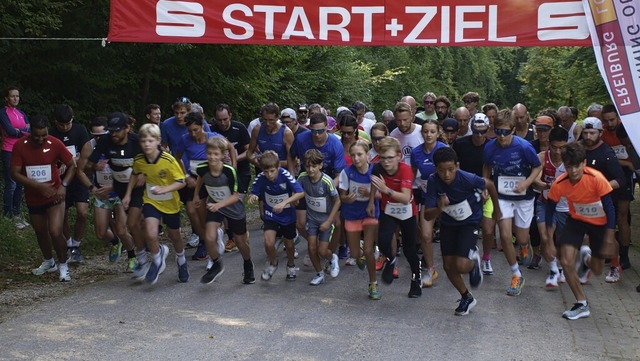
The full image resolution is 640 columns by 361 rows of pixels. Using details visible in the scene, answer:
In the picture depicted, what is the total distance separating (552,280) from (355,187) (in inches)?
96.9

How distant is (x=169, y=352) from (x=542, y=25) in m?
5.17

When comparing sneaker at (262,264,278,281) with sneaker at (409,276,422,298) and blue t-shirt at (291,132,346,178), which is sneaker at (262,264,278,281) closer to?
blue t-shirt at (291,132,346,178)

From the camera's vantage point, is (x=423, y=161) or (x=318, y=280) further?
(x=423, y=161)

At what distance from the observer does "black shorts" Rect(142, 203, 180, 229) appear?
30.9 feet

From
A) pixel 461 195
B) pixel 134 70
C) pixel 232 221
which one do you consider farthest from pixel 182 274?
pixel 134 70

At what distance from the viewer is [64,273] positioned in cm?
983

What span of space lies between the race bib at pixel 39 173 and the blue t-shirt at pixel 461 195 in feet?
14.0

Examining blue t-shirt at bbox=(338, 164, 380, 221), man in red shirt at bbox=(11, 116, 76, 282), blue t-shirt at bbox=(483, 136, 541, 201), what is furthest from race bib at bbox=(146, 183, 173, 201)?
blue t-shirt at bbox=(483, 136, 541, 201)

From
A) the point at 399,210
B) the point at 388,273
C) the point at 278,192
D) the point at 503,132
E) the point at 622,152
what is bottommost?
the point at 388,273

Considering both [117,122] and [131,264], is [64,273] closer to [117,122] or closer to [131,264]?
[131,264]

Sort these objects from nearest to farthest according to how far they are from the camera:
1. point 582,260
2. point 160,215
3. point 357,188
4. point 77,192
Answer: point 582,260 < point 357,188 < point 160,215 < point 77,192

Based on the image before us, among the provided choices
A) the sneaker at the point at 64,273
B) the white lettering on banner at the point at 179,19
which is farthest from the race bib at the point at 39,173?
the white lettering on banner at the point at 179,19

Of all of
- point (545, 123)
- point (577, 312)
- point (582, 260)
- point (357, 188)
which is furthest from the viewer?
point (545, 123)

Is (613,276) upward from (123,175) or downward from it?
downward
